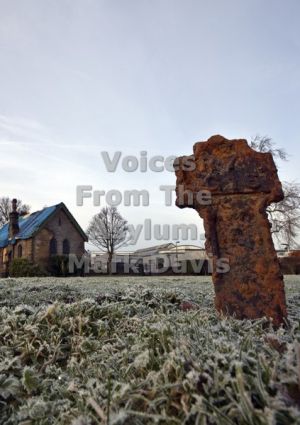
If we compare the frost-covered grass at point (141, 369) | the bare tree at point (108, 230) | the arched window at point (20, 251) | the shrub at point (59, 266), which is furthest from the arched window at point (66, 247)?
the frost-covered grass at point (141, 369)

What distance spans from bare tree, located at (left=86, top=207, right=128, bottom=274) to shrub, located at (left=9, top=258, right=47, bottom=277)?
15627 mm

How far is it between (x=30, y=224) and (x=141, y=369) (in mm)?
25460

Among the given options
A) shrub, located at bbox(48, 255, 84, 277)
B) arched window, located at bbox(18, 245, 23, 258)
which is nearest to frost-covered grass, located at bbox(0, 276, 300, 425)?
shrub, located at bbox(48, 255, 84, 277)

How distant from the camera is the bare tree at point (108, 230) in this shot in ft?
125

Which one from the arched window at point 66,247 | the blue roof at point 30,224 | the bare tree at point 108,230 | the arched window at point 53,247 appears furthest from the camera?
the bare tree at point 108,230

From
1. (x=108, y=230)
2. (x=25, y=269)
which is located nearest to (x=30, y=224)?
(x=25, y=269)

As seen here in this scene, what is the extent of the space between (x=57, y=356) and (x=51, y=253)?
75.0 feet

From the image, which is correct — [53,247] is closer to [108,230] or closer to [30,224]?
[30,224]

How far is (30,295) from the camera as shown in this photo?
13.4 ft

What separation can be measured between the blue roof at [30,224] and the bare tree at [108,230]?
11480 mm

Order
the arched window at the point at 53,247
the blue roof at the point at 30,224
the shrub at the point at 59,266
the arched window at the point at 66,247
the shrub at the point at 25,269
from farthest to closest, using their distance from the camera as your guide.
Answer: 1. the arched window at the point at 66,247
2. the arched window at the point at 53,247
3. the blue roof at the point at 30,224
4. the shrub at the point at 59,266
5. the shrub at the point at 25,269

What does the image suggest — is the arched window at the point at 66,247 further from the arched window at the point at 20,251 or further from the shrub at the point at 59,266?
the arched window at the point at 20,251

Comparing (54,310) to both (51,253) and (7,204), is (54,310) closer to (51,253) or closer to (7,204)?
(51,253)

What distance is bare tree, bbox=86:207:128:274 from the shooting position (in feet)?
125
